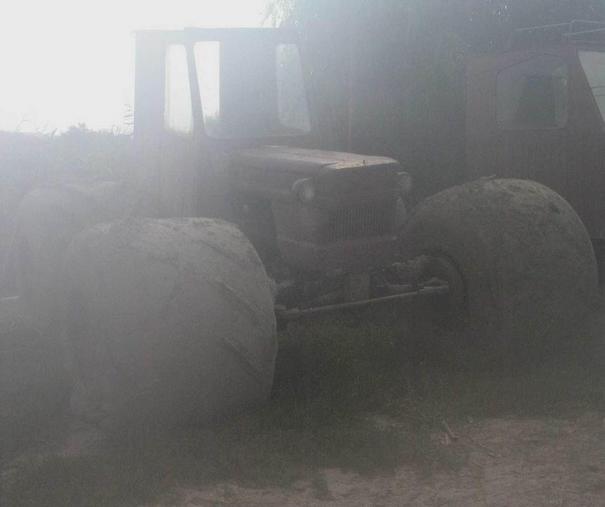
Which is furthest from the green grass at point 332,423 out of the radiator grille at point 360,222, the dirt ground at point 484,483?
the radiator grille at point 360,222

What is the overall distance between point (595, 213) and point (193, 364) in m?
5.03

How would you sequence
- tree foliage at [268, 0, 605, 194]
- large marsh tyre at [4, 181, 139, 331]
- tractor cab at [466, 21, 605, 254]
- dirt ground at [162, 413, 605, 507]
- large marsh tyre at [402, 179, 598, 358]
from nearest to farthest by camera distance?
dirt ground at [162, 413, 605, 507] → large marsh tyre at [402, 179, 598, 358] → large marsh tyre at [4, 181, 139, 331] → tractor cab at [466, 21, 605, 254] → tree foliage at [268, 0, 605, 194]

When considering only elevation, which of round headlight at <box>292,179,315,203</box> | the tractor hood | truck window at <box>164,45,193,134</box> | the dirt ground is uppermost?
truck window at <box>164,45,193,134</box>

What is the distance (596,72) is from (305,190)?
448 cm

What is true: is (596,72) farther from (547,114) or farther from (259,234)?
(259,234)

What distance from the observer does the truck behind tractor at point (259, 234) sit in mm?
4820

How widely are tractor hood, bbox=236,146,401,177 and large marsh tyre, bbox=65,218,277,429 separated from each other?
2.69 feet

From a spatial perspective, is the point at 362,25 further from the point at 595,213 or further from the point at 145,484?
the point at 145,484

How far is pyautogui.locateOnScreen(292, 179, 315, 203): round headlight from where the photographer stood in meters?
5.55

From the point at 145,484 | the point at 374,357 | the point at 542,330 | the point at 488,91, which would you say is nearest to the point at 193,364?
the point at 145,484

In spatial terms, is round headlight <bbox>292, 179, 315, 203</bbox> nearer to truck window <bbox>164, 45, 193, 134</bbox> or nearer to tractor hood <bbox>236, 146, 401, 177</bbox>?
tractor hood <bbox>236, 146, 401, 177</bbox>

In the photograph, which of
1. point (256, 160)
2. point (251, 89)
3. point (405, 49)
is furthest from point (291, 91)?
point (405, 49)

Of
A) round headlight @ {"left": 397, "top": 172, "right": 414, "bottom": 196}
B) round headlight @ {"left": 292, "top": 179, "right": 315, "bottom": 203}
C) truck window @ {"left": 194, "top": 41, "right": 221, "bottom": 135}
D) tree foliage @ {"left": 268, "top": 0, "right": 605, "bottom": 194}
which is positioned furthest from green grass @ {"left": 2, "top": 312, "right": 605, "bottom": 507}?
tree foliage @ {"left": 268, "top": 0, "right": 605, "bottom": 194}

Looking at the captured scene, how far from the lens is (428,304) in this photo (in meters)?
6.30
